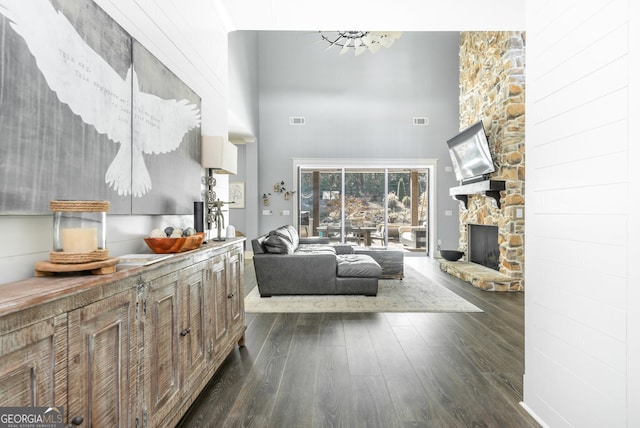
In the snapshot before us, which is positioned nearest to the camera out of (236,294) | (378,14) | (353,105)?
(236,294)

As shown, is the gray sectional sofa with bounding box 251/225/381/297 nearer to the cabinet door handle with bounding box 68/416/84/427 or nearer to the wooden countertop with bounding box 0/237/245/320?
the wooden countertop with bounding box 0/237/245/320

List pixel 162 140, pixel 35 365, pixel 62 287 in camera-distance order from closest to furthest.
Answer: pixel 35 365 → pixel 62 287 → pixel 162 140

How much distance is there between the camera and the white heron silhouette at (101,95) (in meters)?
1.24

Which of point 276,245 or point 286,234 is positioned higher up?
point 286,234

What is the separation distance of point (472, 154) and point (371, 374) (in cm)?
460

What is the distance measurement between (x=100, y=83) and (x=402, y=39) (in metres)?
8.39

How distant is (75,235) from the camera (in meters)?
1.23

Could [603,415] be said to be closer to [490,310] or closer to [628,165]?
[628,165]

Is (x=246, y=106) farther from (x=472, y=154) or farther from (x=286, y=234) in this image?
(x=472, y=154)

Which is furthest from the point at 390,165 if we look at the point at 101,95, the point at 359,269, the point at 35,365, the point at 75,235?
the point at 35,365

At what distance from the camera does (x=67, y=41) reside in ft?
4.56

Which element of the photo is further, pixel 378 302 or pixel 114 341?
pixel 378 302

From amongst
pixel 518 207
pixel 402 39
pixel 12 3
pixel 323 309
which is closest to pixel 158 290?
pixel 12 3

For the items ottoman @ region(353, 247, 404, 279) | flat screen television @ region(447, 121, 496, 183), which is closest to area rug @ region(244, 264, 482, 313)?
ottoman @ region(353, 247, 404, 279)
